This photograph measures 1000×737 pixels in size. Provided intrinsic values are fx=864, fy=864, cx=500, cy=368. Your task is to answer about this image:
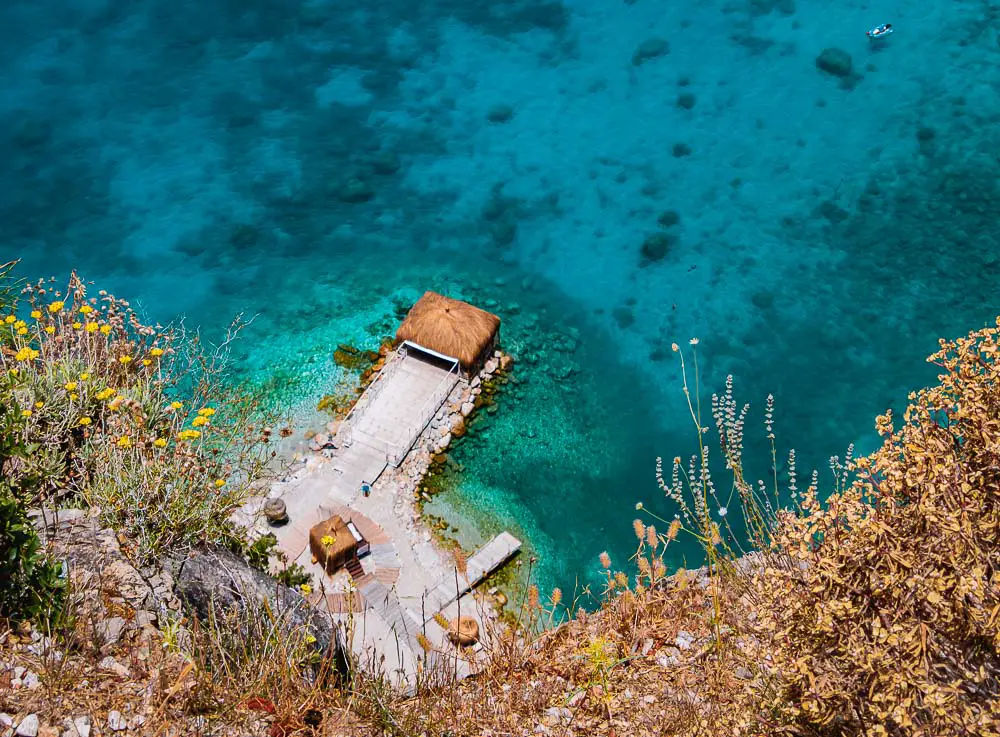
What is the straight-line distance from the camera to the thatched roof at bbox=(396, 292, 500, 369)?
2186 centimetres

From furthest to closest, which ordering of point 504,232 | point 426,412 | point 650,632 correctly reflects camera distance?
point 504,232 < point 426,412 < point 650,632

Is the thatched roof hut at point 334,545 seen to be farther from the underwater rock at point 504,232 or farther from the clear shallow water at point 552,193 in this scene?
the underwater rock at point 504,232

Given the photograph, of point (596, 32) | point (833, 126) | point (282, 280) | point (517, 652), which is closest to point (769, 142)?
point (833, 126)

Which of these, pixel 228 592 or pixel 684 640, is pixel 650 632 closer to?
pixel 684 640

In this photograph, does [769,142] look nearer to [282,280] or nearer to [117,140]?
[282,280]

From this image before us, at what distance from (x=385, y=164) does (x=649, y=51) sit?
10.5 metres

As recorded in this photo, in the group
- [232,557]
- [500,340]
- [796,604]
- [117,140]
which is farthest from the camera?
[117,140]

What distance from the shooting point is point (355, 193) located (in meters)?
26.6

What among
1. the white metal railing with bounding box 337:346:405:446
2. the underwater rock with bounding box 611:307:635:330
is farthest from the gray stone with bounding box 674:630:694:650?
the underwater rock with bounding box 611:307:635:330

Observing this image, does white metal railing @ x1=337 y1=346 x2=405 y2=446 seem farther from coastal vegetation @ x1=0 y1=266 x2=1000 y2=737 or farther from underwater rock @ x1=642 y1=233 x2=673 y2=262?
coastal vegetation @ x1=0 y1=266 x2=1000 y2=737

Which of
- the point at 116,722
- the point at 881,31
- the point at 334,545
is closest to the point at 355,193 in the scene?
the point at 334,545

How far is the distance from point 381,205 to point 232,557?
16.8 meters

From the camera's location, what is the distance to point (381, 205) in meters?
26.5

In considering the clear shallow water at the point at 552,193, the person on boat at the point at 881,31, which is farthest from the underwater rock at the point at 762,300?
the person on boat at the point at 881,31
